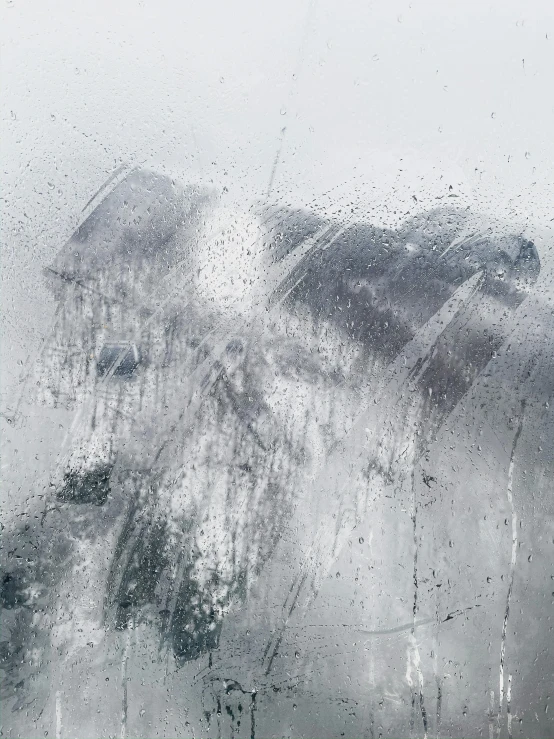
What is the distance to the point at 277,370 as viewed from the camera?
1.65m

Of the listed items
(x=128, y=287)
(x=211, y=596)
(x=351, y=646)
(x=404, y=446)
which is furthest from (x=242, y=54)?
(x=351, y=646)

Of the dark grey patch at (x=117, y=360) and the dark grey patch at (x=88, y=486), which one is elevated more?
the dark grey patch at (x=117, y=360)

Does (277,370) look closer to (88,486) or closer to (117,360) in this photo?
(117,360)

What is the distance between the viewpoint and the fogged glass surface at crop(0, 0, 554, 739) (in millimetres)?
1626

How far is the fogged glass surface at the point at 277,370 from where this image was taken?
5.33 feet

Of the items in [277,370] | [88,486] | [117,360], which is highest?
[277,370]

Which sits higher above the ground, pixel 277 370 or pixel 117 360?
pixel 277 370

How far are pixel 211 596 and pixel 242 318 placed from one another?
35.8 inches

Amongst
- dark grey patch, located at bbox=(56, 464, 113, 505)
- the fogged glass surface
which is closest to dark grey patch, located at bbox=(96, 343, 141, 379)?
the fogged glass surface

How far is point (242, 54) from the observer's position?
5.46 ft

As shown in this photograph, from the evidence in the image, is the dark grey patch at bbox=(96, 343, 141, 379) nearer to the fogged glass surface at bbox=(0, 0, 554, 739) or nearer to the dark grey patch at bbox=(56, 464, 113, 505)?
the fogged glass surface at bbox=(0, 0, 554, 739)

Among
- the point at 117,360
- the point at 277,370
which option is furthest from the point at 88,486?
the point at 277,370

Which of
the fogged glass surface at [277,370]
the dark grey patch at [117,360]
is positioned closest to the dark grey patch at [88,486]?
the fogged glass surface at [277,370]

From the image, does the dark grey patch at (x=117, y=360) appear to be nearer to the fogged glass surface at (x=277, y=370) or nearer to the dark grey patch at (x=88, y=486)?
the fogged glass surface at (x=277, y=370)
